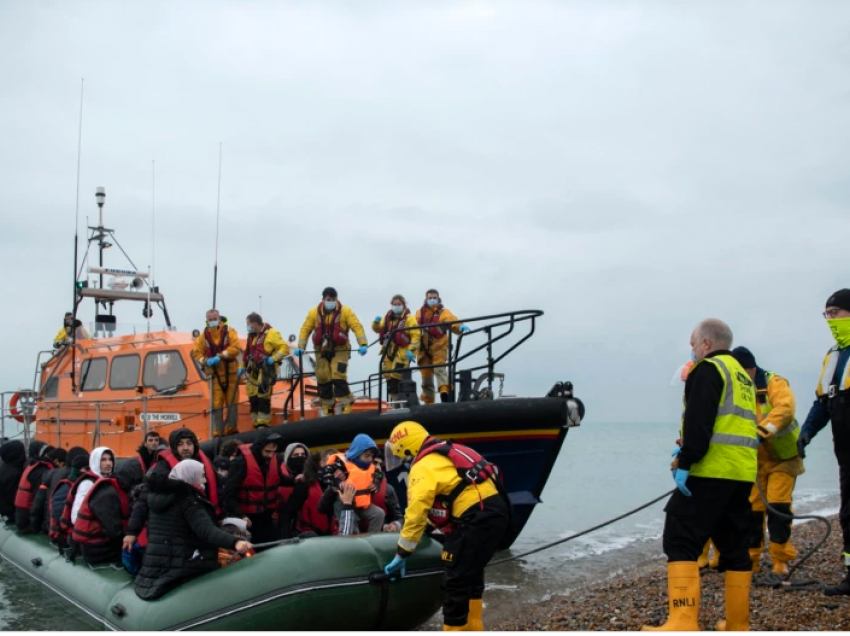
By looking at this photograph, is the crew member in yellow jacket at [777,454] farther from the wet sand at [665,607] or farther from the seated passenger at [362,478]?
the seated passenger at [362,478]

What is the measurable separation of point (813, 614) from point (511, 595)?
3.85m

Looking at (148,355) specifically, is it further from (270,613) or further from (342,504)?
(270,613)

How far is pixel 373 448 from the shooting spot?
611cm

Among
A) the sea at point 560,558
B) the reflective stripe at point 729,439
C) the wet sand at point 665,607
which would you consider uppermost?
the reflective stripe at point 729,439

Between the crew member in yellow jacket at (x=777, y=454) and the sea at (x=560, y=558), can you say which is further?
the sea at (x=560, y=558)

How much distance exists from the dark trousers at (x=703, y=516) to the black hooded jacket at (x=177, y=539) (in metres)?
2.69

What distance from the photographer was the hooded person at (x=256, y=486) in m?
6.09

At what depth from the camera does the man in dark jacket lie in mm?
9266

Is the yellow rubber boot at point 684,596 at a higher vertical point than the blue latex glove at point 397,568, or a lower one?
higher

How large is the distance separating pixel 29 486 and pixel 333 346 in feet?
12.0

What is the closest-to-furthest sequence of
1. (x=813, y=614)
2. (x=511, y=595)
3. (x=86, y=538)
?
(x=813, y=614) → (x=86, y=538) → (x=511, y=595)

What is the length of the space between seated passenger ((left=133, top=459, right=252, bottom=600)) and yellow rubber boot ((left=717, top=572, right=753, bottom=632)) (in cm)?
276

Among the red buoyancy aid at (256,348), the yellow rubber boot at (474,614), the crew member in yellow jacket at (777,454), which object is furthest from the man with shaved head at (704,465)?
the red buoyancy aid at (256,348)

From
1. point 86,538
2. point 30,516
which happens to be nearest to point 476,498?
point 86,538
